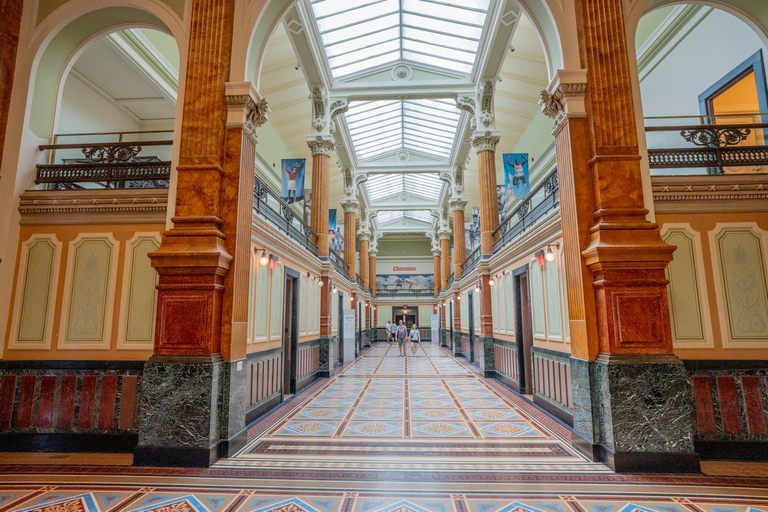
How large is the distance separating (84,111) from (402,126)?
35.8 feet

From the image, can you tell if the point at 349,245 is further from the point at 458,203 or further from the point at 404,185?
the point at 404,185

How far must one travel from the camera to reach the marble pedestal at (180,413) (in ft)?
14.4

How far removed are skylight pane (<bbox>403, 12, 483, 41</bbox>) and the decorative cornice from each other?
8214mm

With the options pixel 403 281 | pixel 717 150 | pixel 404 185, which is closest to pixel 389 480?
pixel 717 150

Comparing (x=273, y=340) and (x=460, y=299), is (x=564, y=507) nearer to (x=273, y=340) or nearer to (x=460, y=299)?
(x=273, y=340)

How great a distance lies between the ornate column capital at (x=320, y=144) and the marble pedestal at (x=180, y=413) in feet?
27.6

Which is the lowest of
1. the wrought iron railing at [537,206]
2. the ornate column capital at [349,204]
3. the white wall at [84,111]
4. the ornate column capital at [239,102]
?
the wrought iron railing at [537,206]

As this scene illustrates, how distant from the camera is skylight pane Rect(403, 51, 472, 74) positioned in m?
11.7

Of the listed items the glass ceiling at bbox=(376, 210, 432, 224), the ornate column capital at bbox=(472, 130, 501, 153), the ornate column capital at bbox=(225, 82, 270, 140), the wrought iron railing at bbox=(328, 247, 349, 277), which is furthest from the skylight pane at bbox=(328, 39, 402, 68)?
the glass ceiling at bbox=(376, 210, 432, 224)

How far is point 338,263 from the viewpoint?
49.1 ft

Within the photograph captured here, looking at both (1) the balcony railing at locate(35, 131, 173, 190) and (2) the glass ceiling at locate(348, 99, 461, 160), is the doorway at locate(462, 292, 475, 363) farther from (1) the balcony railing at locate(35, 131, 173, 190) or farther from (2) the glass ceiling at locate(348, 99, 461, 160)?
(1) the balcony railing at locate(35, 131, 173, 190)

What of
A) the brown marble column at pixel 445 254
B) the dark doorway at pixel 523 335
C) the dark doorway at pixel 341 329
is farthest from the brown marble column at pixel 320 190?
the brown marble column at pixel 445 254

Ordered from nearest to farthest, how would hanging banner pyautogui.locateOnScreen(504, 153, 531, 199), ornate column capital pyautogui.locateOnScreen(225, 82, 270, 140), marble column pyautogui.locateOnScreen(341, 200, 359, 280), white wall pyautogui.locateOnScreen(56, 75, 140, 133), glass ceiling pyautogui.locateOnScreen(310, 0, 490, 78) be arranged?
ornate column capital pyautogui.locateOnScreen(225, 82, 270, 140), white wall pyautogui.locateOnScreen(56, 75, 140, 133), hanging banner pyautogui.locateOnScreen(504, 153, 531, 199), glass ceiling pyautogui.locateOnScreen(310, 0, 490, 78), marble column pyautogui.locateOnScreen(341, 200, 359, 280)

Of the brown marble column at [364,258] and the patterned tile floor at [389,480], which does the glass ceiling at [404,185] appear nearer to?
the brown marble column at [364,258]
